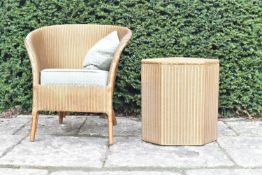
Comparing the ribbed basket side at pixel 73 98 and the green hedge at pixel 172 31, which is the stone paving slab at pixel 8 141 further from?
the green hedge at pixel 172 31

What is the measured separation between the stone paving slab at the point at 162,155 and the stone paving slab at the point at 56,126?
549mm

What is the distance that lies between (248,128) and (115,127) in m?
1.11

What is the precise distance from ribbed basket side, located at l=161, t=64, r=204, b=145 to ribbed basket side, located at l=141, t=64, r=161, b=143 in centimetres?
4

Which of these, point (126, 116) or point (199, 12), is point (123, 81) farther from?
point (199, 12)

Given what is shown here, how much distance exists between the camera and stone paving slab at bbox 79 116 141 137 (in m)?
3.58

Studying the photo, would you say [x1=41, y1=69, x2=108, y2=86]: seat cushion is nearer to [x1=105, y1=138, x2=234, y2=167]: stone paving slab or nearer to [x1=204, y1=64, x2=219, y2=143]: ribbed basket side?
[x1=105, y1=138, x2=234, y2=167]: stone paving slab

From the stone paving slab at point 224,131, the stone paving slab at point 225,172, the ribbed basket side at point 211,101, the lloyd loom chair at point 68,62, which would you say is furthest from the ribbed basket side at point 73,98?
the stone paving slab at point 224,131

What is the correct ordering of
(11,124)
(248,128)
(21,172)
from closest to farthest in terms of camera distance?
(21,172) < (248,128) < (11,124)

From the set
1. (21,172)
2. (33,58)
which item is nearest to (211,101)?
(33,58)

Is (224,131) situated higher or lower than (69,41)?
lower

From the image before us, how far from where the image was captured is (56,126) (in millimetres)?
3807

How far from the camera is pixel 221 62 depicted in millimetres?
4121

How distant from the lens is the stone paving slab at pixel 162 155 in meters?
2.71

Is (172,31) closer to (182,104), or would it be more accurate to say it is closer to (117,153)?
(182,104)
